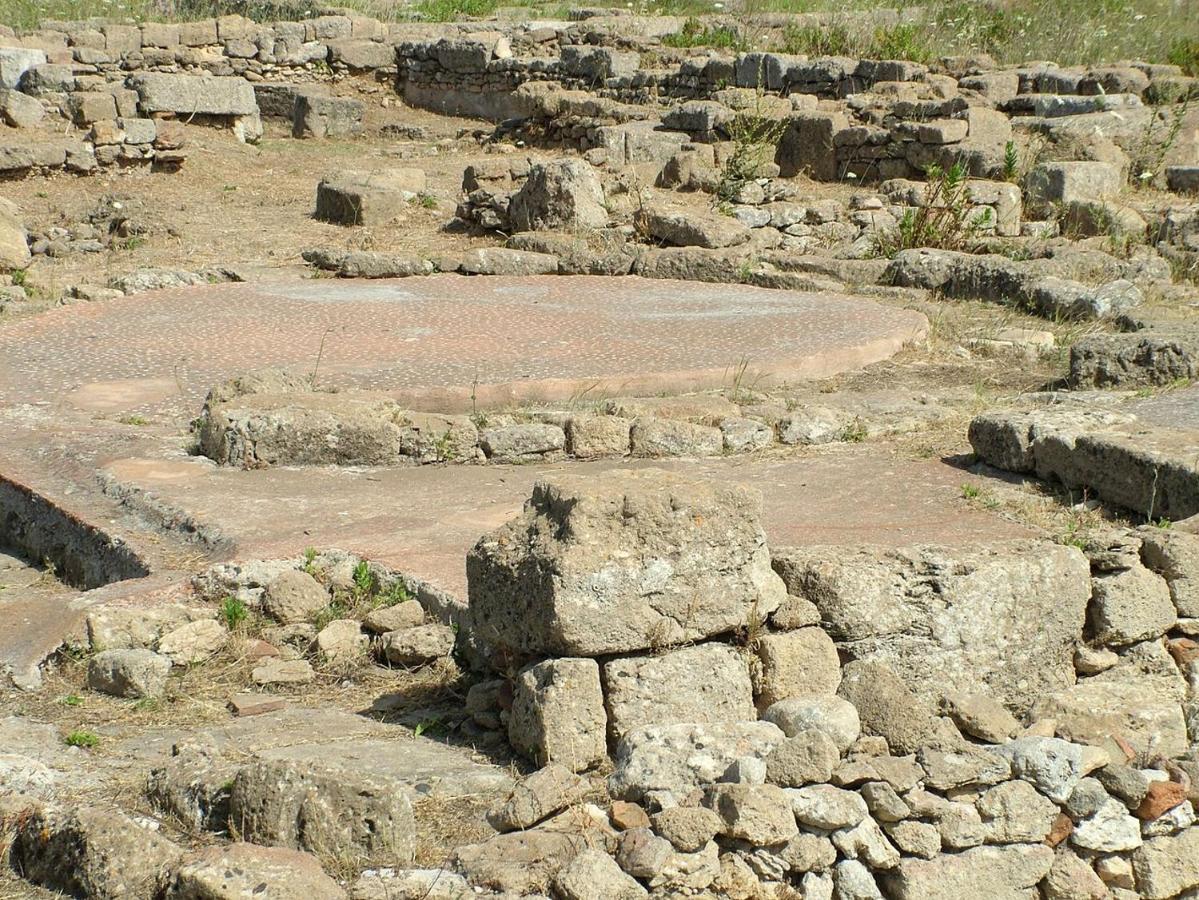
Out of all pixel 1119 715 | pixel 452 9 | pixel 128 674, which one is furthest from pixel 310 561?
pixel 452 9

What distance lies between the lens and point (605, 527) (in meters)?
3.74

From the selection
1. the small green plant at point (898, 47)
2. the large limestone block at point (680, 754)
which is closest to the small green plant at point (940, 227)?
the small green plant at point (898, 47)

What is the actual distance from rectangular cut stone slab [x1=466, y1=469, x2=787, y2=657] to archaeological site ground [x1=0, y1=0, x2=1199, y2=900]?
1 cm

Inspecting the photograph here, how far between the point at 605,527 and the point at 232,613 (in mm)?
1628

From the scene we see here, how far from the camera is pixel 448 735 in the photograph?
4.04 metres

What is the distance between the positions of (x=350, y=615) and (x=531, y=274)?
6186mm

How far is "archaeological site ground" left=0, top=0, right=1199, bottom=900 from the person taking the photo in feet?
11.2

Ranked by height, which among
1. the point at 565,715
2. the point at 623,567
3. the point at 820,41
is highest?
the point at 623,567

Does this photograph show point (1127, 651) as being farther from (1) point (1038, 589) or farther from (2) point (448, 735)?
(2) point (448, 735)

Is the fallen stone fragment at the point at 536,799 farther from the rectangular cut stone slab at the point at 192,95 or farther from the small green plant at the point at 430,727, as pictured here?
the rectangular cut stone slab at the point at 192,95

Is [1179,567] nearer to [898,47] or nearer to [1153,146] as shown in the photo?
[1153,146]

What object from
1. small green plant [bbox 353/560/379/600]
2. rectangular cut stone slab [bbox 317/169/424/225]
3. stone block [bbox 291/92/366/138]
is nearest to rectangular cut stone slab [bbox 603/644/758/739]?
small green plant [bbox 353/560/379/600]

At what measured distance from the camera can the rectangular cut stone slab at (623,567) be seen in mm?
3688

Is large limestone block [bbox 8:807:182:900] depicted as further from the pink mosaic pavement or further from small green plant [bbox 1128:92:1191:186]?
small green plant [bbox 1128:92:1191:186]
